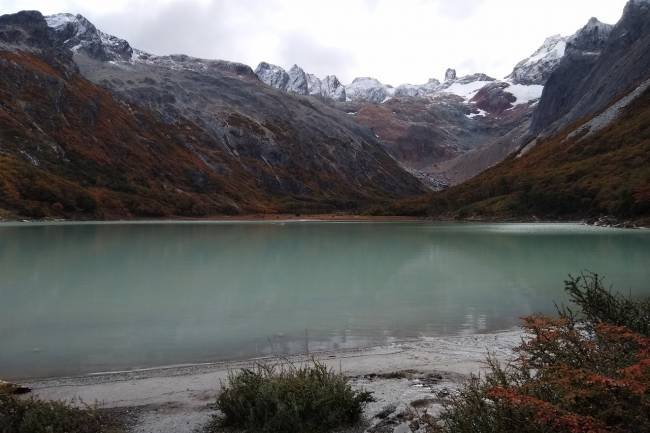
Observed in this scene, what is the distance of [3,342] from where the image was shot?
15.7m

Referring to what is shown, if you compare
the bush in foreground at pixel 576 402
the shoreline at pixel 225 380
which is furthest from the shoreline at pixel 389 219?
the bush in foreground at pixel 576 402

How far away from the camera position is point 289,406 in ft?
26.8

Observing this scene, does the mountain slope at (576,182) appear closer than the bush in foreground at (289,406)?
No

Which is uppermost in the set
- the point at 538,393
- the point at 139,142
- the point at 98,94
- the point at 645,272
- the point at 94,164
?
the point at 98,94

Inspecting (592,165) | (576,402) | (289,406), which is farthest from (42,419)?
(592,165)

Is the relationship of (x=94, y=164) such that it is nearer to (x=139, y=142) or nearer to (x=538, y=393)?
(x=139, y=142)

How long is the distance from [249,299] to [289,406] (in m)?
15.7

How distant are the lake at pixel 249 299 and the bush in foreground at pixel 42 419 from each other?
531 centimetres

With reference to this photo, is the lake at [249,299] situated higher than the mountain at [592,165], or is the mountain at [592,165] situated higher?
the mountain at [592,165]

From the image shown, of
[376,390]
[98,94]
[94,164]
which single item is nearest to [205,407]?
[376,390]

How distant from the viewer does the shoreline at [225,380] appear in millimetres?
9414

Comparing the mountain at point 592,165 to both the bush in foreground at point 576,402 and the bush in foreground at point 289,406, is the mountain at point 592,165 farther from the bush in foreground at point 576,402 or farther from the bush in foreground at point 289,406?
the bush in foreground at point 289,406

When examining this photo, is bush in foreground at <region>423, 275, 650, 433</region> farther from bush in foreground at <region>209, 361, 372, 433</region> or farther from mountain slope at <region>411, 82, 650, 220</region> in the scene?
mountain slope at <region>411, 82, 650, 220</region>

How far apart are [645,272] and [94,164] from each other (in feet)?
472
